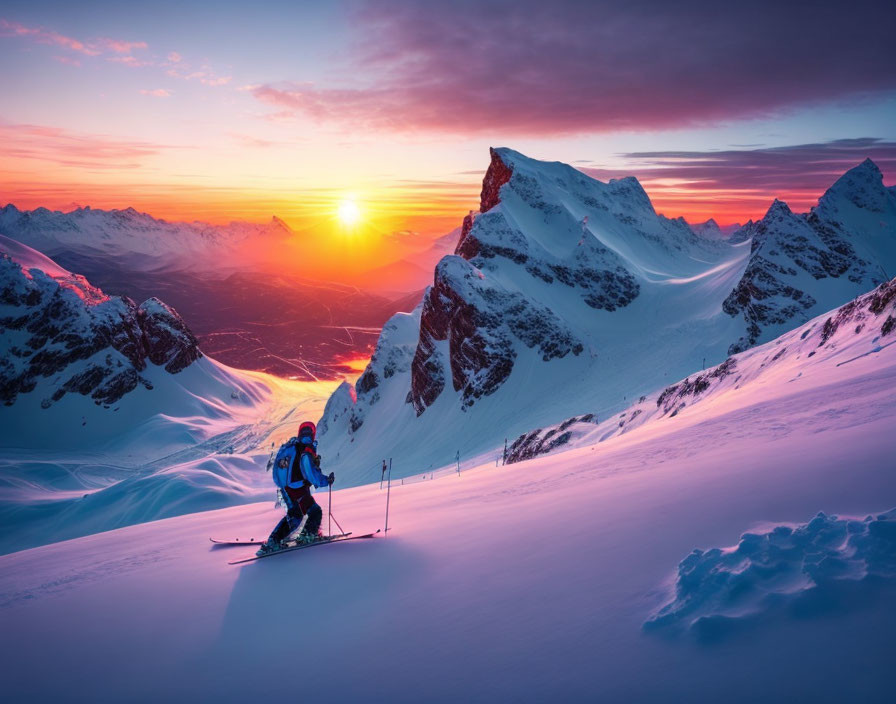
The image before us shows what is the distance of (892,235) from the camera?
92500 millimetres

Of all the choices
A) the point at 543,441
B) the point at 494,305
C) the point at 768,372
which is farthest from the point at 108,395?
the point at 768,372

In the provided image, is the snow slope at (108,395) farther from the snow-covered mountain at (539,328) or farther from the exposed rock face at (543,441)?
the exposed rock face at (543,441)

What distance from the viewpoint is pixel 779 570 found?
4.29 meters

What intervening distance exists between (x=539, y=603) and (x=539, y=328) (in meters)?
67.1

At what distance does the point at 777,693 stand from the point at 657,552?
186 cm

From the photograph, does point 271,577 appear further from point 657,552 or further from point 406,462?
point 406,462

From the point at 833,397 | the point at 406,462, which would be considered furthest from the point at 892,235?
the point at 833,397

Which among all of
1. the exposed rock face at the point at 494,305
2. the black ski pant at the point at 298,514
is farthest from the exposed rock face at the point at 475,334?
the black ski pant at the point at 298,514

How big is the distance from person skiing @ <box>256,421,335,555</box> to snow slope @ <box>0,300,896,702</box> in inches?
23.2

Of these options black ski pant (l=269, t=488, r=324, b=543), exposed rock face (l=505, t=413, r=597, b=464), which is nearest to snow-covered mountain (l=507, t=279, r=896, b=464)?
exposed rock face (l=505, t=413, r=597, b=464)

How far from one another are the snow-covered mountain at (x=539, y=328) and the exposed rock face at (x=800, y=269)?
34 centimetres

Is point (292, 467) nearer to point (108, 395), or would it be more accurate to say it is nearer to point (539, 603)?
point (539, 603)

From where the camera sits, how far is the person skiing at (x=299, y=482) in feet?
27.6

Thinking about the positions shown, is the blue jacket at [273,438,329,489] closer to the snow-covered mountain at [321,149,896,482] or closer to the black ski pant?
the black ski pant
